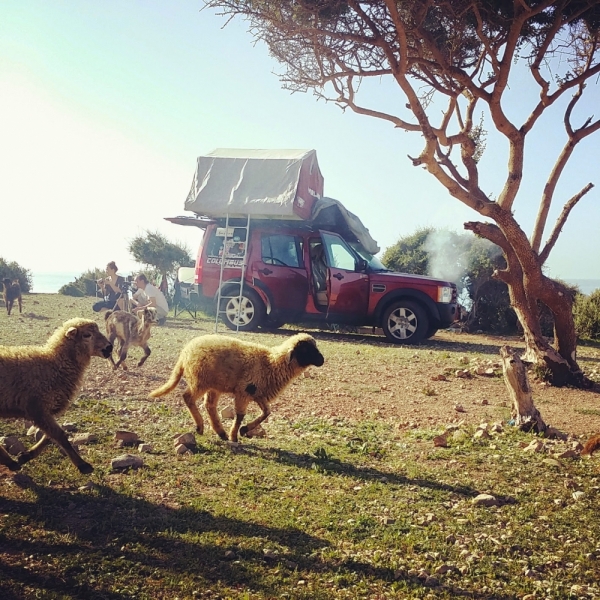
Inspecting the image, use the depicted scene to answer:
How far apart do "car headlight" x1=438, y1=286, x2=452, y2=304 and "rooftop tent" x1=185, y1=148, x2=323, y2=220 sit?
3.89 meters

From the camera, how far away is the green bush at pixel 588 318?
18.8 m

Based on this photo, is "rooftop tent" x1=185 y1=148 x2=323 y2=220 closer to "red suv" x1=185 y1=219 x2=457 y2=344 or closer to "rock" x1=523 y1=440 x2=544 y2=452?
"red suv" x1=185 y1=219 x2=457 y2=344

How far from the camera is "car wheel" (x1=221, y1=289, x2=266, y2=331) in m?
15.2

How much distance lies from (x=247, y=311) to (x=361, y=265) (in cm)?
326

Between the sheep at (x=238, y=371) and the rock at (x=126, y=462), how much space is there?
1.24 metres

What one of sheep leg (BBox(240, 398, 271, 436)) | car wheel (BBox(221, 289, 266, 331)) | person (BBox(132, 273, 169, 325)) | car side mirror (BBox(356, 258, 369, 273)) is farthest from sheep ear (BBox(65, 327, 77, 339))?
car side mirror (BBox(356, 258, 369, 273))

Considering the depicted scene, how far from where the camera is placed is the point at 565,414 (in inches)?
317

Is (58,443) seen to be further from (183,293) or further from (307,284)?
(183,293)

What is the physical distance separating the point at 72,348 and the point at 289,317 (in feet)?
32.8

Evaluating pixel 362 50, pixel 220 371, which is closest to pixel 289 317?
pixel 362 50

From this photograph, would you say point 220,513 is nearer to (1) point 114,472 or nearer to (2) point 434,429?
(1) point 114,472

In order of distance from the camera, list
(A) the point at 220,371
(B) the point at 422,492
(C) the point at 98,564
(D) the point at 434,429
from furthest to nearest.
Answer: (D) the point at 434,429, (A) the point at 220,371, (B) the point at 422,492, (C) the point at 98,564

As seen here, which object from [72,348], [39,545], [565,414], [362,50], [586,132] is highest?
[362,50]

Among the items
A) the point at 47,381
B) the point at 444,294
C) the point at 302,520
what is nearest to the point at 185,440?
the point at 47,381
